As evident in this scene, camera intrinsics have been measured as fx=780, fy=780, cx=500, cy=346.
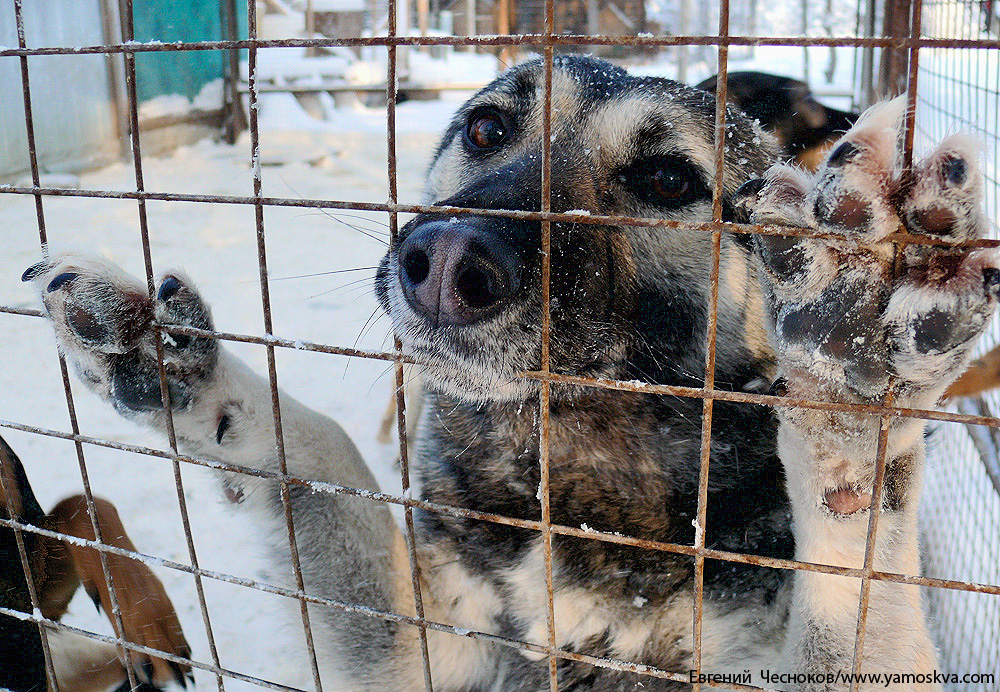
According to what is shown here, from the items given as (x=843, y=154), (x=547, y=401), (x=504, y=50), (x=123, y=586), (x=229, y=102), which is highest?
(x=504, y=50)

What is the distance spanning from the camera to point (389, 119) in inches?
41.7

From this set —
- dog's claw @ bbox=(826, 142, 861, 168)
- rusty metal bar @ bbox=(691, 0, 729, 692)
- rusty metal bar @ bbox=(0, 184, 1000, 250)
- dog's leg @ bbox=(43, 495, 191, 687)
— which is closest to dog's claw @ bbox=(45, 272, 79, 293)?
rusty metal bar @ bbox=(0, 184, 1000, 250)

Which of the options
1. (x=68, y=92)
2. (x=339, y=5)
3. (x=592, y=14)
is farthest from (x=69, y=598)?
(x=592, y=14)

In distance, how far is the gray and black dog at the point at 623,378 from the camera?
916 millimetres

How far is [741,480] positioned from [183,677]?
1.51 metres

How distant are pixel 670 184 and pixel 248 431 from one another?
106 cm

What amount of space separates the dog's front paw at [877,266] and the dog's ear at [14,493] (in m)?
1.62

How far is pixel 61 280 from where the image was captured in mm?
1436

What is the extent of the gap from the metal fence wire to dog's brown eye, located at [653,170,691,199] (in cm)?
28

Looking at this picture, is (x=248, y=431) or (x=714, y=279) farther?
(x=248, y=431)

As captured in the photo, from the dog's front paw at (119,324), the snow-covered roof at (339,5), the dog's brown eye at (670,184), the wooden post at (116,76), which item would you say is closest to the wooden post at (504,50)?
the dog's brown eye at (670,184)

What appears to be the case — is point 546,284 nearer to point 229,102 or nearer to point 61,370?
point 61,370

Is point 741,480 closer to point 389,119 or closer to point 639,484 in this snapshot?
point 639,484

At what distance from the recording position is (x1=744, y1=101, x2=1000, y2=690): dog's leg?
2.82 feet
